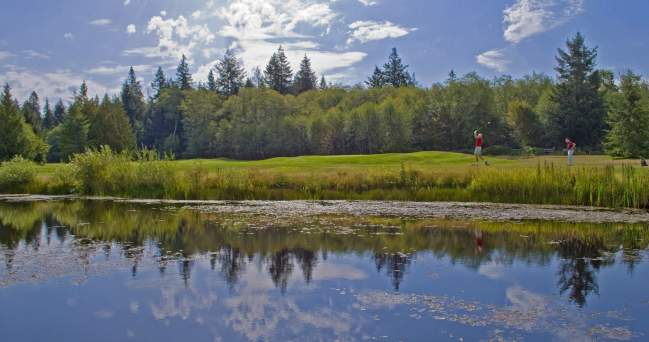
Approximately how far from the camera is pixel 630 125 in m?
56.9

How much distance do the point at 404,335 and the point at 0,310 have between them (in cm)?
782

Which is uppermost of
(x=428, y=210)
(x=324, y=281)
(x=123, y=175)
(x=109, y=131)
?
(x=109, y=131)

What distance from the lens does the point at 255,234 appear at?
19.5 m

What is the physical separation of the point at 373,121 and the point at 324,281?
263 feet

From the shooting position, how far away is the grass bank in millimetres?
26188

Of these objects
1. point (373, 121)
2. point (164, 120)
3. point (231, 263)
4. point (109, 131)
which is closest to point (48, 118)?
point (164, 120)

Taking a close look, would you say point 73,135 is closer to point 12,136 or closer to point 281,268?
point 12,136

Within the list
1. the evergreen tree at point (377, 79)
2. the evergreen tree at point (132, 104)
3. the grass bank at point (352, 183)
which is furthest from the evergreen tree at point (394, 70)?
the grass bank at point (352, 183)

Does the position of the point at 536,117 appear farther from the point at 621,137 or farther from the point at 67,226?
the point at 67,226

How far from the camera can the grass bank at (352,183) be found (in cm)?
2619

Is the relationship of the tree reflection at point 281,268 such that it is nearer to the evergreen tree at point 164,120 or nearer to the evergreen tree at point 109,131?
the evergreen tree at point 109,131

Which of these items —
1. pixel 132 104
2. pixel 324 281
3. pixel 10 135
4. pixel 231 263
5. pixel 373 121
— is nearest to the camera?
pixel 324 281

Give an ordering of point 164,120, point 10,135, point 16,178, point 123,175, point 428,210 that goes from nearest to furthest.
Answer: point 428,210 → point 123,175 → point 16,178 → point 10,135 → point 164,120

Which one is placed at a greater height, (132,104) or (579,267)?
(132,104)
